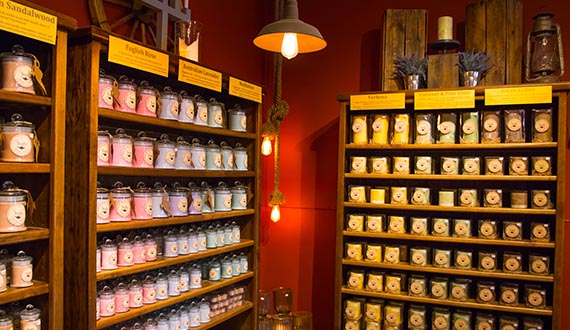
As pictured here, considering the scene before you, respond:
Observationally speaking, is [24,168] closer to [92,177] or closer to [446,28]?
[92,177]

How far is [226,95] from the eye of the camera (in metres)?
2.83

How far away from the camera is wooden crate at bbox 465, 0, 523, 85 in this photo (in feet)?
9.87

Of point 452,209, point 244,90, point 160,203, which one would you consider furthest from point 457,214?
point 160,203

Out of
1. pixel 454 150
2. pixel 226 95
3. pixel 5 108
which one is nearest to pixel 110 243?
pixel 5 108

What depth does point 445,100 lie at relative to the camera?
286 cm

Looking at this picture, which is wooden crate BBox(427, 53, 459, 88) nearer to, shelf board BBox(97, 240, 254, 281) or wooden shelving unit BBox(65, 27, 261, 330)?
wooden shelving unit BBox(65, 27, 261, 330)

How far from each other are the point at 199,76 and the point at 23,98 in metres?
0.90

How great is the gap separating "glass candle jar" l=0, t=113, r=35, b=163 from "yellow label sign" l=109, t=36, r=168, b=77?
Result: 0.41 meters

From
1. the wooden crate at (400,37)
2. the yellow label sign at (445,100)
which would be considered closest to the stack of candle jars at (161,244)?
the yellow label sign at (445,100)

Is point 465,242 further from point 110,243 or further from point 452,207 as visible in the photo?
point 110,243

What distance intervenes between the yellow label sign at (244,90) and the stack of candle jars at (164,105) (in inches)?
4.2

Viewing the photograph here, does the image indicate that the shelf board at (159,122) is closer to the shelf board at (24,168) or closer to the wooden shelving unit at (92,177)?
the wooden shelving unit at (92,177)

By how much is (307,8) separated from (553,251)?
247 cm

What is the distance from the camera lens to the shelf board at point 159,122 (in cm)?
188
